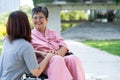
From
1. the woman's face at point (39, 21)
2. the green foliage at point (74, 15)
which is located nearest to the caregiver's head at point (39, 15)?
the woman's face at point (39, 21)

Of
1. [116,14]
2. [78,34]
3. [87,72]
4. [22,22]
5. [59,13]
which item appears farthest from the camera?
[116,14]

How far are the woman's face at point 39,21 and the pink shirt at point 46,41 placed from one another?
0.19 feet

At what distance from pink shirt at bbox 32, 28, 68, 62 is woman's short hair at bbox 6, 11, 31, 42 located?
721 mm

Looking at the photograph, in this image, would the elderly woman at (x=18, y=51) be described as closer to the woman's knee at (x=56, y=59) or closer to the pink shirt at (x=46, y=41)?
the woman's knee at (x=56, y=59)

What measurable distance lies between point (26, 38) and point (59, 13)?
2523 cm

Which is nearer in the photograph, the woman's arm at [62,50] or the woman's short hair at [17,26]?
the woman's short hair at [17,26]

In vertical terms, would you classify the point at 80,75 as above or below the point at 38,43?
below

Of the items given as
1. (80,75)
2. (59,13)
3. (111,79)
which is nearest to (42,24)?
(80,75)

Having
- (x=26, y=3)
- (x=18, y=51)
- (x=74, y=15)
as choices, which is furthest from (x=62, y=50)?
(x=26, y=3)

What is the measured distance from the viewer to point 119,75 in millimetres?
7715

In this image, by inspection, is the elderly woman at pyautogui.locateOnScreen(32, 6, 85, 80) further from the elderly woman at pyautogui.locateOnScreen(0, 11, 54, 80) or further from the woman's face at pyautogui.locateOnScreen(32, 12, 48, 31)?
the elderly woman at pyautogui.locateOnScreen(0, 11, 54, 80)

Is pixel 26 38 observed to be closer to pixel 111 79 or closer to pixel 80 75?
pixel 80 75

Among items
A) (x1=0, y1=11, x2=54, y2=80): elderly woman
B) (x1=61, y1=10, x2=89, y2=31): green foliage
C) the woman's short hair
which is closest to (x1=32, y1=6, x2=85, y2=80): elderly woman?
(x1=0, y1=11, x2=54, y2=80): elderly woman

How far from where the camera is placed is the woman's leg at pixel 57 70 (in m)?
3.74
